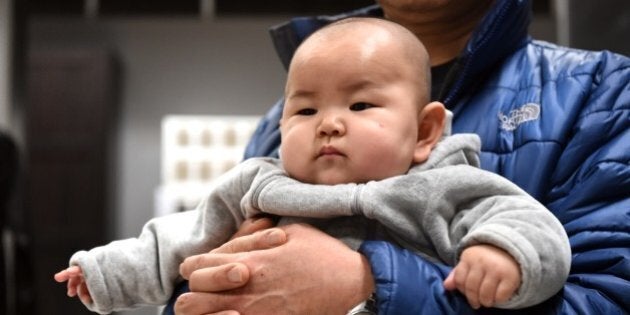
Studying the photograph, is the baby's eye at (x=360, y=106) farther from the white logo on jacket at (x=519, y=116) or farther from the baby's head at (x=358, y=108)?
the white logo on jacket at (x=519, y=116)

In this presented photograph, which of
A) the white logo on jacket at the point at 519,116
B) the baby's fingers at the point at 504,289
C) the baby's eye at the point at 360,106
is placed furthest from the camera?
the white logo on jacket at the point at 519,116

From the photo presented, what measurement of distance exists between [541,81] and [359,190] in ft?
1.30

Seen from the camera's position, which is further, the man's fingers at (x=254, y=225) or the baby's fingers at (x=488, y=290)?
the man's fingers at (x=254, y=225)

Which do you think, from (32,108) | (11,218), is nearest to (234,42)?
(32,108)

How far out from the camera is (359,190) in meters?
1.00

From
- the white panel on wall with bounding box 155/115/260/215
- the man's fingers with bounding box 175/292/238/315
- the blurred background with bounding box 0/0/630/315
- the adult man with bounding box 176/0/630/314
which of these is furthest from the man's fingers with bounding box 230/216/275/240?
the blurred background with bounding box 0/0/630/315

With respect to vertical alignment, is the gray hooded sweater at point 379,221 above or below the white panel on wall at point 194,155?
above

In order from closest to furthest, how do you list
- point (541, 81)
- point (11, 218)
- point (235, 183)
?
point (235, 183) → point (541, 81) → point (11, 218)

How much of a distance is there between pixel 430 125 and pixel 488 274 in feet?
1.01

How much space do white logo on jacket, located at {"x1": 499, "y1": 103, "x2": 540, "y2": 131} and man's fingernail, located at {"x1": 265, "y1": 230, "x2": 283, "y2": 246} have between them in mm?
385

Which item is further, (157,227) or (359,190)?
(157,227)

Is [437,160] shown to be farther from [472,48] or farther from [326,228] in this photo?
[472,48]

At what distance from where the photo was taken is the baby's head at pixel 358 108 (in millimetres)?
1031

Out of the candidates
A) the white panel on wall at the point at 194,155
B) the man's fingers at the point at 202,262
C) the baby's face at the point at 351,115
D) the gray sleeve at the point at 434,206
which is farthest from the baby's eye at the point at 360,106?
the white panel on wall at the point at 194,155
